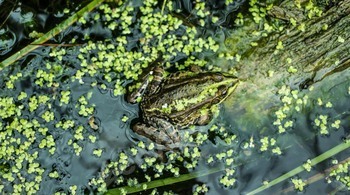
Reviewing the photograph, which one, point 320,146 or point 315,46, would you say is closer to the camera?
point 315,46

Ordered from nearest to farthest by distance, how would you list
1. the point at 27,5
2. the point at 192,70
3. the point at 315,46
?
the point at 315,46 → the point at 192,70 → the point at 27,5

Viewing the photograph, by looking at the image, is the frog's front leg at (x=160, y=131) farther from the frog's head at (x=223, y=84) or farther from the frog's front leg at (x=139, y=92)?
the frog's head at (x=223, y=84)

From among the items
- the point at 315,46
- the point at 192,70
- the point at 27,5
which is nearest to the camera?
the point at 315,46

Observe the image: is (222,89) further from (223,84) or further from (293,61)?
(293,61)

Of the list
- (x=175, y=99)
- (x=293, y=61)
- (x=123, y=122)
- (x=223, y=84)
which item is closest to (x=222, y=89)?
(x=223, y=84)

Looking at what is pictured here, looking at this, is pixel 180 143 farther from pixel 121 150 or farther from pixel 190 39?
pixel 190 39

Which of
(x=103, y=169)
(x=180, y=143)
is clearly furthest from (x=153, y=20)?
(x=103, y=169)

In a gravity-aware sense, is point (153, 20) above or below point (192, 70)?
above

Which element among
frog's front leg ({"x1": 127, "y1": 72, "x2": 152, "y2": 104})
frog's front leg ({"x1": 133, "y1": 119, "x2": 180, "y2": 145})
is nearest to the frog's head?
frog's front leg ({"x1": 133, "y1": 119, "x2": 180, "y2": 145})
